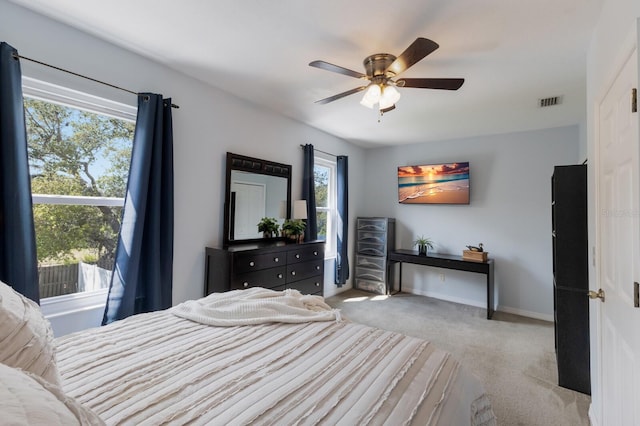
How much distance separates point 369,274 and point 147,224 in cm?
350

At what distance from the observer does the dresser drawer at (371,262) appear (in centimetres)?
470

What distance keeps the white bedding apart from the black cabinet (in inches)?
55.1

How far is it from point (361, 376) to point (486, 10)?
2.09 m

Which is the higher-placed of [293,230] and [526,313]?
[293,230]

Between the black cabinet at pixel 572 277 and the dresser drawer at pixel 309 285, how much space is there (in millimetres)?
2339

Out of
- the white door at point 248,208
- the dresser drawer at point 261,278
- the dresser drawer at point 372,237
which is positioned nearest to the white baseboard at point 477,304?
the dresser drawer at point 372,237

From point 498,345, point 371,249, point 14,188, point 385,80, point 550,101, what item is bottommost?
point 498,345

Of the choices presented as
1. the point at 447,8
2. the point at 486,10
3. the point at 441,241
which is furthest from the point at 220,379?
the point at 441,241

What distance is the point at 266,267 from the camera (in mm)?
2941

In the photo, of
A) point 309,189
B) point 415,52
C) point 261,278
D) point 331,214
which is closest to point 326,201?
point 331,214

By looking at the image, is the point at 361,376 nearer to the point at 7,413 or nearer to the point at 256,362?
the point at 256,362

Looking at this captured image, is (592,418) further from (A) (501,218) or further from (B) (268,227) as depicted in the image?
(B) (268,227)

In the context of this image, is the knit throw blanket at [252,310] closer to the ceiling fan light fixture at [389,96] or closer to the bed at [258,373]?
the bed at [258,373]

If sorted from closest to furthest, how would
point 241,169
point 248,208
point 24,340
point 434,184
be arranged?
point 24,340 → point 241,169 → point 248,208 → point 434,184
